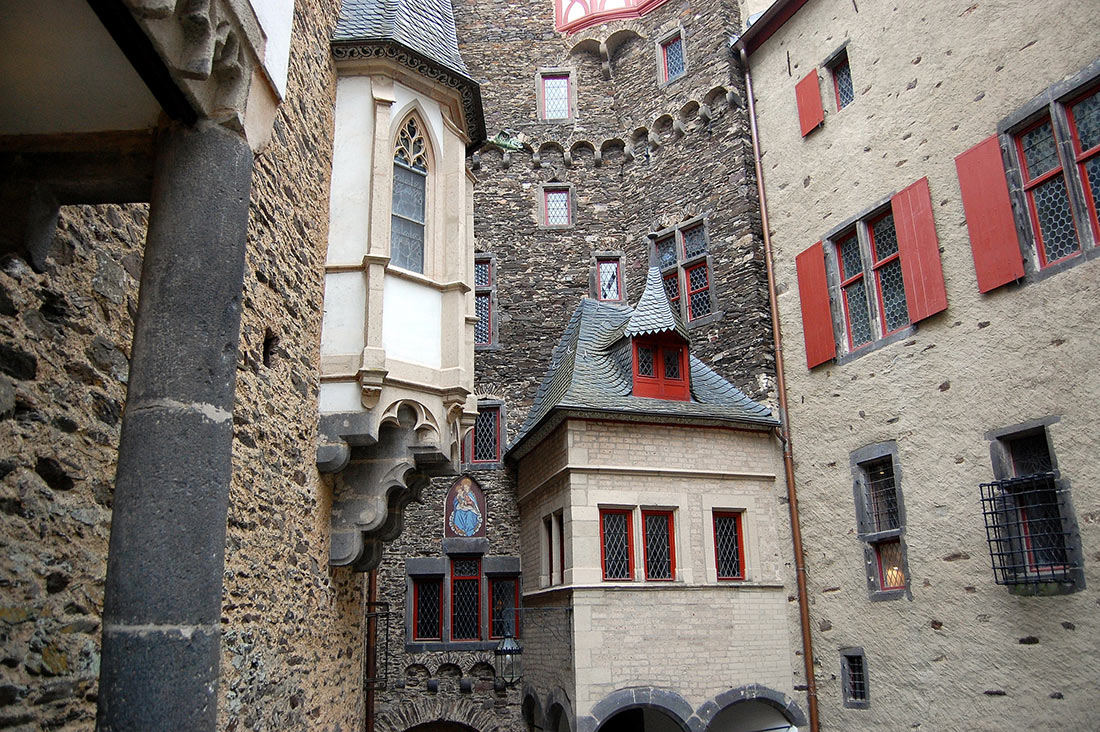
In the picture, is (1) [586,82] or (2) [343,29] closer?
(2) [343,29]

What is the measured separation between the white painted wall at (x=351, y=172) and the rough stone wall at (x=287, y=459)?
0.13 m

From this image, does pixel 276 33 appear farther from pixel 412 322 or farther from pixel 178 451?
pixel 412 322

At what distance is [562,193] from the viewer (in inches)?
664

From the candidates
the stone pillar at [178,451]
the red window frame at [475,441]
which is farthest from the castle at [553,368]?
the red window frame at [475,441]

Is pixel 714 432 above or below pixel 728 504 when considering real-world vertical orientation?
above

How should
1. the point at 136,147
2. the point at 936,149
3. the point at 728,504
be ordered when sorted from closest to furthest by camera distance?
the point at 136,147 < the point at 936,149 < the point at 728,504

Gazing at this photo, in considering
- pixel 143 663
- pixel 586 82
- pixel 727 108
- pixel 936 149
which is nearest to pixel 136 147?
pixel 143 663

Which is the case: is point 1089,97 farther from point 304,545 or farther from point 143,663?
point 143,663

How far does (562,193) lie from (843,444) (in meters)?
8.16

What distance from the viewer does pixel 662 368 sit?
12.5 meters

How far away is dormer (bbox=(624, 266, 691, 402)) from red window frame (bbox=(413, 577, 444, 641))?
5042mm

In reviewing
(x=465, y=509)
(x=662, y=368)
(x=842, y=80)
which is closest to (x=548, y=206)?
(x=662, y=368)

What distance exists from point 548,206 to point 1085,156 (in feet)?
33.0

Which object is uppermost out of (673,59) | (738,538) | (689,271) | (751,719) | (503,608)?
(673,59)
